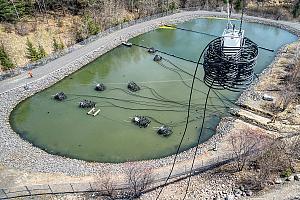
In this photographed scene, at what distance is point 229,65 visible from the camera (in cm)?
820

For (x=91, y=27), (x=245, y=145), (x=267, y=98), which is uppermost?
(x=91, y=27)

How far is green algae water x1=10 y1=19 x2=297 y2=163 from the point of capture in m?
21.1

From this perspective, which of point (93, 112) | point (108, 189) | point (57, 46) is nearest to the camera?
point (108, 189)

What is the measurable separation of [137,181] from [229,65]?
10.3 m

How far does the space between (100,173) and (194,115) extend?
7.76 metres

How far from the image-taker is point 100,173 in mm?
18484

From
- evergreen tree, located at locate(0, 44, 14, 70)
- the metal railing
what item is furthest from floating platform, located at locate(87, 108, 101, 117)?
evergreen tree, located at locate(0, 44, 14, 70)

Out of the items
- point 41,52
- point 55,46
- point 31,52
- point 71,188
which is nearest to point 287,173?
point 71,188

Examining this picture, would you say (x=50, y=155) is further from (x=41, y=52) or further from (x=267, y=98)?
(x=267, y=98)

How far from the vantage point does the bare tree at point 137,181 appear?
16844 millimetres

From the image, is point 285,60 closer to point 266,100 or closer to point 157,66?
point 266,100

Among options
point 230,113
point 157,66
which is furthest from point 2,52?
point 230,113

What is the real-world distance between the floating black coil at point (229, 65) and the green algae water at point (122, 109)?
486 inches

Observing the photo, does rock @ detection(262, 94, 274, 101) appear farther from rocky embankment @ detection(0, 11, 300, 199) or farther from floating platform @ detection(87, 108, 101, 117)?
floating platform @ detection(87, 108, 101, 117)
